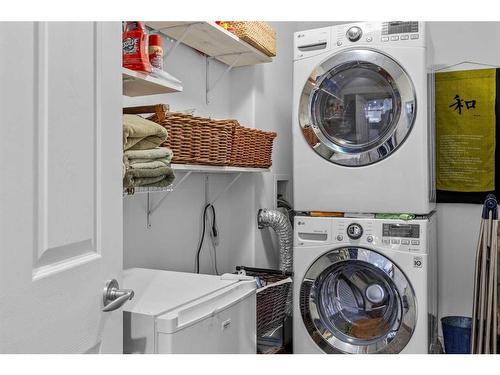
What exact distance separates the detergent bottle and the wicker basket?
0.61 ft

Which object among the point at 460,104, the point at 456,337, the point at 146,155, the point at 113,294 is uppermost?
the point at 460,104

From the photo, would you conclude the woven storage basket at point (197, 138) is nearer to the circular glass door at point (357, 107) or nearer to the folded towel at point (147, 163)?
the folded towel at point (147, 163)

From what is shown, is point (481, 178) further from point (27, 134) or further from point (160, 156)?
point (27, 134)

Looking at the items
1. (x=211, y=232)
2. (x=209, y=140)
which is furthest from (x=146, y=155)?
(x=211, y=232)

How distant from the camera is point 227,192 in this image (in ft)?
9.08

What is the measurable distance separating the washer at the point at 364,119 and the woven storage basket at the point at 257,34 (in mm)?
179

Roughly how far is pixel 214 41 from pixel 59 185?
1566mm

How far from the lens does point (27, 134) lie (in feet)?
2.56

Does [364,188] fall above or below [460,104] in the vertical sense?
below

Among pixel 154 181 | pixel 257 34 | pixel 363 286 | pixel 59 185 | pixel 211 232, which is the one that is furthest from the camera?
pixel 211 232

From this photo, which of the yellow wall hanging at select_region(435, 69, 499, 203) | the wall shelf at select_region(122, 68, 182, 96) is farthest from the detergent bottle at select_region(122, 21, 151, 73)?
the yellow wall hanging at select_region(435, 69, 499, 203)

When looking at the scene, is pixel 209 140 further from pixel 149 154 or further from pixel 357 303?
pixel 357 303

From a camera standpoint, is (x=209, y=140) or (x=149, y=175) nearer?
(x=149, y=175)

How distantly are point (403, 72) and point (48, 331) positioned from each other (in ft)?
6.88
